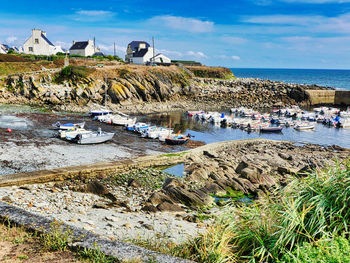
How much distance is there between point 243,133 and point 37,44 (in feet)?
212

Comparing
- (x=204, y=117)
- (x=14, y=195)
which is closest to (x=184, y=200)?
(x=14, y=195)

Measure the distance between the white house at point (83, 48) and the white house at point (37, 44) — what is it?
8529 mm

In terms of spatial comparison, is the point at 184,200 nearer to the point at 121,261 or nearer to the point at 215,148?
the point at 121,261

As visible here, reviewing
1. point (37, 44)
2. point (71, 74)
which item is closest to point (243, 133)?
point (71, 74)

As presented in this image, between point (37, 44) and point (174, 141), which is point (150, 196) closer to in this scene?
point (174, 141)

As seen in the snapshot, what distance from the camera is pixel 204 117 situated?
5097cm

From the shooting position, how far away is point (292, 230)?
21.2ft

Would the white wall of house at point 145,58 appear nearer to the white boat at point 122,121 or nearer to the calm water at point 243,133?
the calm water at point 243,133

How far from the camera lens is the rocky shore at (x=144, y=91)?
5416cm

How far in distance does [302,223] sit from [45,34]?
92.5m

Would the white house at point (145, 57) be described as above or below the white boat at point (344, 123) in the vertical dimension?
above

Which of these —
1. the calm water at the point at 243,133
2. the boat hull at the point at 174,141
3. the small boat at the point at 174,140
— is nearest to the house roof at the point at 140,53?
the calm water at the point at 243,133

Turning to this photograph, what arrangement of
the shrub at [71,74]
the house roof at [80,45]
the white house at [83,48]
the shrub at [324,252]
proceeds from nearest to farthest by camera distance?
1. the shrub at [324,252]
2. the shrub at [71,74]
3. the white house at [83,48]
4. the house roof at [80,45]

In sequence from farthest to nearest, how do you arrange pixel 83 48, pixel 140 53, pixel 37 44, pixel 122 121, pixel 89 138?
pixel 140 53
pixel 83 48
pixel 37 44
pixel 122 121
pixel 89 138
